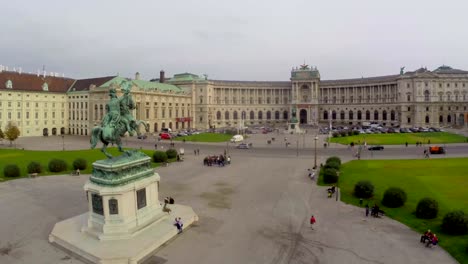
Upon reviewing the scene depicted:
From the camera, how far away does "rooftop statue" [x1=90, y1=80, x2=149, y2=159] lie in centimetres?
2431

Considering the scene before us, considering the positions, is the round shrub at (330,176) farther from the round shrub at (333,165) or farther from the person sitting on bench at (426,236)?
the person sitting on bench at (426,236)

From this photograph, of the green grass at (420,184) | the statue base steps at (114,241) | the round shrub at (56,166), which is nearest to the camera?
the statue base steps at (114,241)

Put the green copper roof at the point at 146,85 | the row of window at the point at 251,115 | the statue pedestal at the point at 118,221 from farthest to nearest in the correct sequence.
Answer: the row of window at the point at 251,115, the green copper roof at the point at 146,85, the statue pedestal at the point at 118,221

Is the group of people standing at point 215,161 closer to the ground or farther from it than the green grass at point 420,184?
farther from it

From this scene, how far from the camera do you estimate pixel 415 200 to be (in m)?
30.5

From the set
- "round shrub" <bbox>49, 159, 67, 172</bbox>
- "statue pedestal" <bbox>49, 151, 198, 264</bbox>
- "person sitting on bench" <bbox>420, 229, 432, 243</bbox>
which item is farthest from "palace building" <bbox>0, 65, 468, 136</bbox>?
"person sitting on bench" <bbox>420, 229, 432, 243</bbox>

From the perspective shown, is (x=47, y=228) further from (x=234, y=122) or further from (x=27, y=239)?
(x=234, y=122)

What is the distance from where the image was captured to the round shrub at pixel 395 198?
28812 mm

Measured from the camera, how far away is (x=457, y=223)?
2242cm

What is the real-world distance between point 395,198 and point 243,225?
46.2 ft

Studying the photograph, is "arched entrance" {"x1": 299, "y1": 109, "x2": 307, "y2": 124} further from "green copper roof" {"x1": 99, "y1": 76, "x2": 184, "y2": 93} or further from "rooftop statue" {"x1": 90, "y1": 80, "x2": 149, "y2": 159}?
"rooftop statue" {"x1": 90, "y1": 80, "x2": 149, "y2": 159}

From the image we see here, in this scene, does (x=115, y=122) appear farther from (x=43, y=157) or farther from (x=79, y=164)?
(x=43, y=157)

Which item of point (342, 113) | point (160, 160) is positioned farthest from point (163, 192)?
point (342, 113)

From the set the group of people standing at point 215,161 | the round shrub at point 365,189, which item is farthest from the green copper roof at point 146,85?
the round shrub at point 365,189
